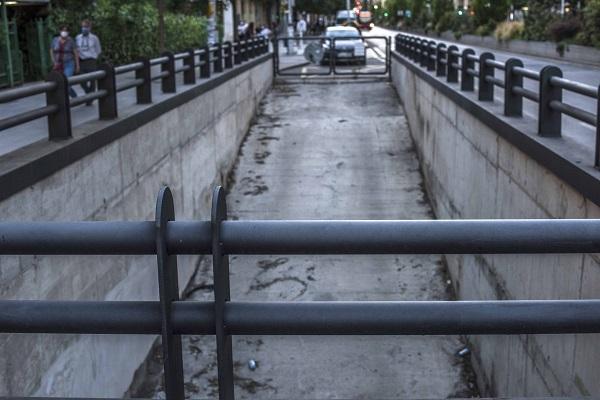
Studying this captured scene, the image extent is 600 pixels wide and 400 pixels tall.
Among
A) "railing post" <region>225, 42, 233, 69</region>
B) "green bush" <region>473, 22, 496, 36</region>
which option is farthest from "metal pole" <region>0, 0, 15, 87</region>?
"green bush" <region>473, 22, 496, 36</region>

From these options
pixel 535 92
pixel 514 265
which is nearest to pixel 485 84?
pixel 535 92

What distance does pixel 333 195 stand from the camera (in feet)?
61.2

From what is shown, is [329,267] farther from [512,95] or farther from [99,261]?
[99,261]

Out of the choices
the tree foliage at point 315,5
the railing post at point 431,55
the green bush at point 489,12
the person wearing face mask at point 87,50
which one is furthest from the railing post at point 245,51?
the tree foliage at point 315,5

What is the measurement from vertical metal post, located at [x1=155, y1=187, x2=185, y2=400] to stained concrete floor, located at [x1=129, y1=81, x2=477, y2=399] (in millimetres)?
7292

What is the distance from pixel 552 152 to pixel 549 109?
1132 millimetres

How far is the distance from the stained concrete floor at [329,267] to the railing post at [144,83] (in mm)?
2840

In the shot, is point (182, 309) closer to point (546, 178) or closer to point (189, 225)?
point (189, 225)

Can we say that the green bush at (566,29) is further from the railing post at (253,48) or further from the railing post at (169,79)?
the railing post at (169,79)

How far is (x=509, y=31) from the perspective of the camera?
46.3 m

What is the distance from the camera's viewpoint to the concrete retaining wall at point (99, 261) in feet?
22.1

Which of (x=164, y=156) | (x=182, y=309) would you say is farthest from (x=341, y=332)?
(x=164, y=156)

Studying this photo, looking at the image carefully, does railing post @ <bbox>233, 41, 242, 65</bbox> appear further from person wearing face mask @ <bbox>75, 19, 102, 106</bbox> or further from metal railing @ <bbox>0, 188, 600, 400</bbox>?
metal railing @ <bbox>0, 188, 600, 400</bbox>

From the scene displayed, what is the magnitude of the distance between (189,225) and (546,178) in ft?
18.1
